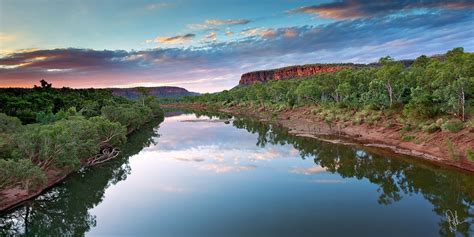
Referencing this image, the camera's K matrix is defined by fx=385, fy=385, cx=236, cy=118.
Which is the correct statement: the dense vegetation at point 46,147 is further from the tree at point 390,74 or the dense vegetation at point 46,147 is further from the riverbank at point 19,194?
the tree at point 390,74

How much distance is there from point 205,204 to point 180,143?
30.8 m

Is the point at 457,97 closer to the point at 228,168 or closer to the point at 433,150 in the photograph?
the point at 433,150

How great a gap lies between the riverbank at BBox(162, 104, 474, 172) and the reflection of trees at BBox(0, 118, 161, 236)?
1058 inches

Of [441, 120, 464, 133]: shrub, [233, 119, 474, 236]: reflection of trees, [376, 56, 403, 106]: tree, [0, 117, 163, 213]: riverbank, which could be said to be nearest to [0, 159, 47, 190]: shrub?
[0, 117, 163, 213]: riverbank

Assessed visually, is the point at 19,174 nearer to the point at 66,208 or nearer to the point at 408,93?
the point at 66,208

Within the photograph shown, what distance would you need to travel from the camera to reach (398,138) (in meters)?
41.9

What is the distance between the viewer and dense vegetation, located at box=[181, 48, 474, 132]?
123 ft

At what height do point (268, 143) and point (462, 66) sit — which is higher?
point (462, 66)

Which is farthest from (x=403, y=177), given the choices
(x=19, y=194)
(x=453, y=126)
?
(x=19, y=194)

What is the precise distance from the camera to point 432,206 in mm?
23062

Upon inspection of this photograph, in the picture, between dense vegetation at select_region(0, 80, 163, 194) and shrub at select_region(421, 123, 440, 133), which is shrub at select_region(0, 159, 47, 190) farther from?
shrub at select_region(421, 123, 440, 133)

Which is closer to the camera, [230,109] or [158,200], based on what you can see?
[158,200]

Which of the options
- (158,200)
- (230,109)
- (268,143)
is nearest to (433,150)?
(268,143)

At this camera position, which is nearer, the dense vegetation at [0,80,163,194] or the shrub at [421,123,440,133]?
the dense vegetation at [0,80,163,194]
